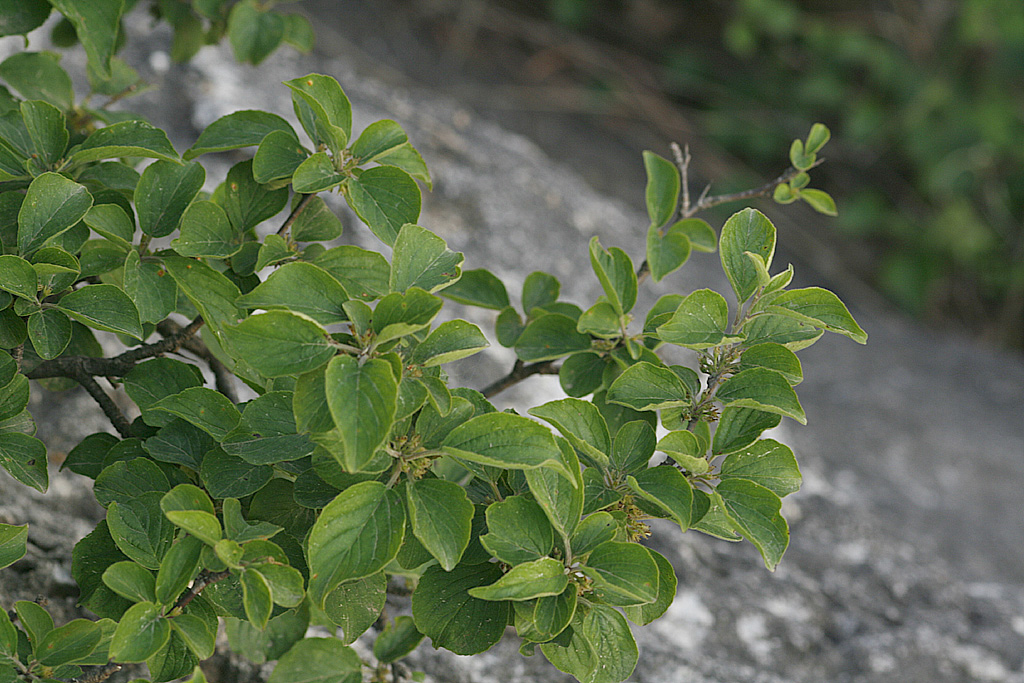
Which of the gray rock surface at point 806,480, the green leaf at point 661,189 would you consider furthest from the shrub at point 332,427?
the gray rock surface at point 806,480

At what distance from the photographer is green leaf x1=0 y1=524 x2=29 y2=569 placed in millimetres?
531

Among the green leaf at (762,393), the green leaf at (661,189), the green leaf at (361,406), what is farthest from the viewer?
the green leaf at (661,189)

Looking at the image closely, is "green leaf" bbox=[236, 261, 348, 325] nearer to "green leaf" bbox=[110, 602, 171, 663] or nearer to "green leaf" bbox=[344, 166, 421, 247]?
"green leaf" bbox=[344, 166, 421, 247]

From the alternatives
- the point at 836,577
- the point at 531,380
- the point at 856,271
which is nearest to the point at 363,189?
the point at 531,380

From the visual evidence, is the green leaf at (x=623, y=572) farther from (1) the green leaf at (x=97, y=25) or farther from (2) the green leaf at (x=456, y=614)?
(1) the green leaf at (x=97, y=25)

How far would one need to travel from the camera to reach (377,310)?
0.48m

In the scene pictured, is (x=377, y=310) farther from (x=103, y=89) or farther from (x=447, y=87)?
(x=447, y=87)

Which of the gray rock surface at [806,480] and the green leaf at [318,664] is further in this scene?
the gray rock surface at [806,480]

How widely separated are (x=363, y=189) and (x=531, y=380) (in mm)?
852

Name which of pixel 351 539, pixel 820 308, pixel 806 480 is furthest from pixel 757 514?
pixel 806 480

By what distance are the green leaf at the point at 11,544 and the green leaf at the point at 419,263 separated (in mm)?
297

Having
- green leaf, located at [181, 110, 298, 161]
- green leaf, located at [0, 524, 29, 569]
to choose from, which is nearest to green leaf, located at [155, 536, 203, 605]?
green leaf, located at [0, 524, 29, 569]

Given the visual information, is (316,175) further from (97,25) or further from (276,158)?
(97,25)

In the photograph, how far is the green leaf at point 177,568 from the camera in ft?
1.63
